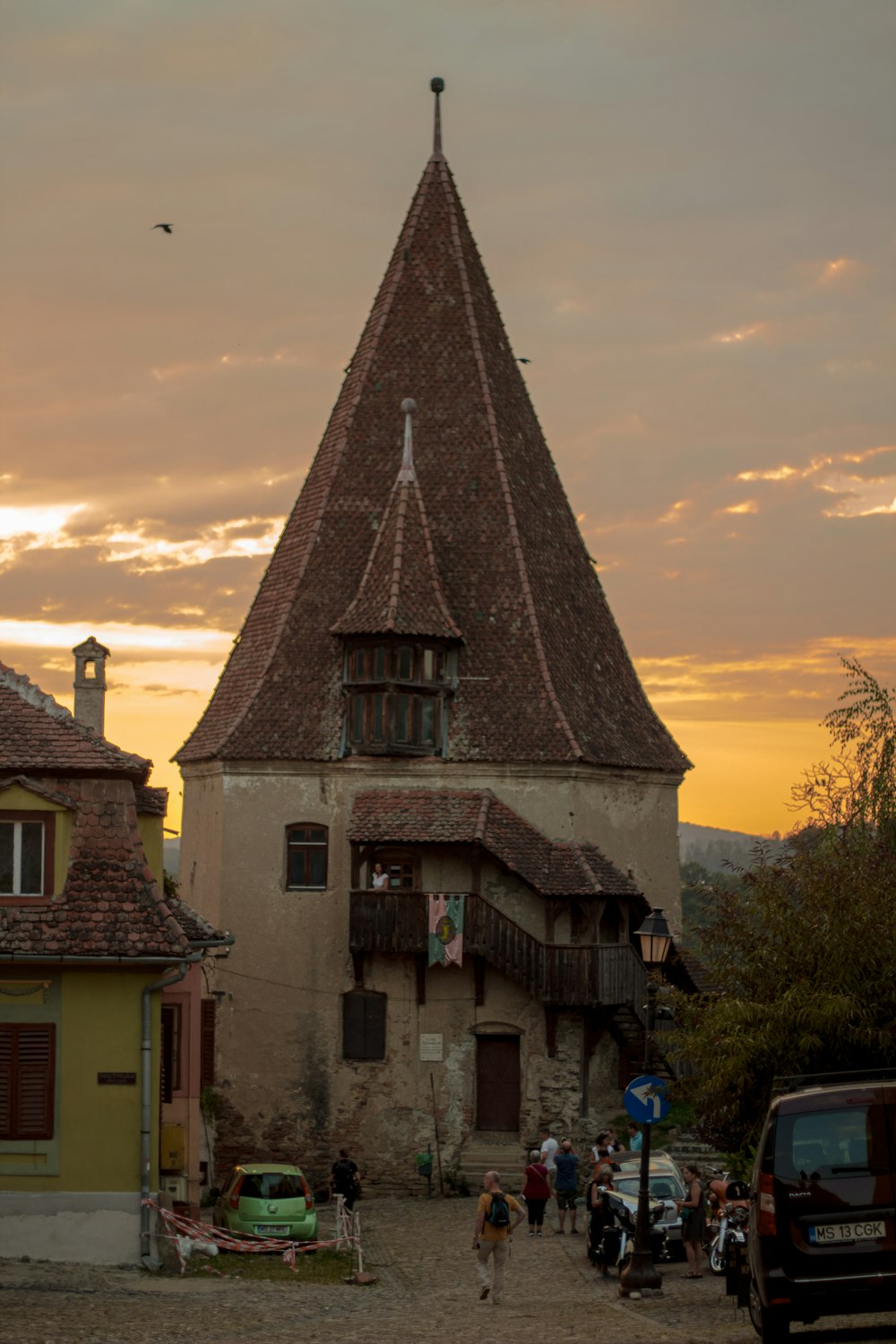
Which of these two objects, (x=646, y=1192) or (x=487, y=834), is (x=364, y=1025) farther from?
(x=646, y=1192)

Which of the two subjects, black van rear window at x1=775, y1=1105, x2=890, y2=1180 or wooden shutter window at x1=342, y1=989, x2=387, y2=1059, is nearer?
black van rear window at x1=775, y1=1105, x2=890, y2=1180

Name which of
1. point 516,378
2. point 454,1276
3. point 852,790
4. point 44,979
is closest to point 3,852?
point 44,979

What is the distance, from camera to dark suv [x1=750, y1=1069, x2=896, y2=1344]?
1495cm

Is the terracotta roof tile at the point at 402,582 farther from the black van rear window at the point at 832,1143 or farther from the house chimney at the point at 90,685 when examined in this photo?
the black van rear window at the point at 832,1143

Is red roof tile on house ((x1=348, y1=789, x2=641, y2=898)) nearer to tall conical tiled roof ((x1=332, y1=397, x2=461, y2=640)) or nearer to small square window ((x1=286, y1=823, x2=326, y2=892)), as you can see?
small square window ((x1=286, y1=823, x2=326, y2=892))

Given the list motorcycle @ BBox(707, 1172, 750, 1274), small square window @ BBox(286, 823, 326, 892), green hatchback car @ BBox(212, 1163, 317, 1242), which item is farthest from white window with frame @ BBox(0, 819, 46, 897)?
small square window @ BBox(286, 823, 326, 892)

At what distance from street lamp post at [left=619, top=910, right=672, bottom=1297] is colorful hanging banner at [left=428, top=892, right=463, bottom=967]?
16395mm

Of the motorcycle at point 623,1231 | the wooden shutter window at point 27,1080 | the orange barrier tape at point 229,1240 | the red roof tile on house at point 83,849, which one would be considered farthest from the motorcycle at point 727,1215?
the wooden shutter window at point 27,1080

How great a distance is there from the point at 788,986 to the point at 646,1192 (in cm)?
313

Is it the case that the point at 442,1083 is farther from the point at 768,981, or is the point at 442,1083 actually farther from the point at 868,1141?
the point at 868,1141

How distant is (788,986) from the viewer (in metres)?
25.1

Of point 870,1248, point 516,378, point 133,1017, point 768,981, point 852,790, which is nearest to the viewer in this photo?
point 870,1248

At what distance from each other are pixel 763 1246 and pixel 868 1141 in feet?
3.72

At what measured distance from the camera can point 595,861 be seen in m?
44.1
